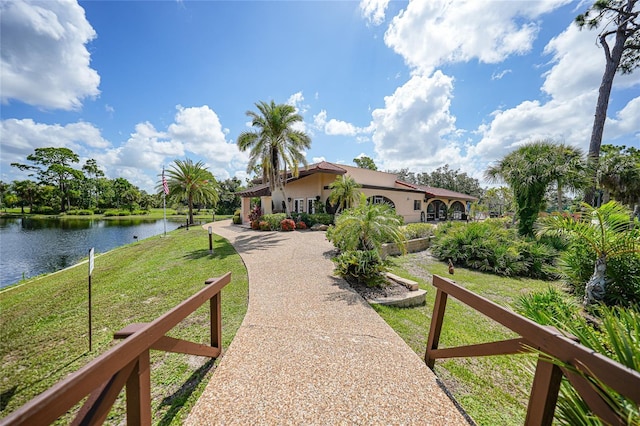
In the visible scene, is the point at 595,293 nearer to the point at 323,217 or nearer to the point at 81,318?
the point at 81,318

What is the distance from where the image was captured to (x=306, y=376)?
294 centimetres

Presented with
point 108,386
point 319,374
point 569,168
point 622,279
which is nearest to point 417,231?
point 569,168

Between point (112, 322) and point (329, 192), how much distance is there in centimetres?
1597

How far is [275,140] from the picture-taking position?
16.7 m

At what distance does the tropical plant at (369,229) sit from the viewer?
6883mm

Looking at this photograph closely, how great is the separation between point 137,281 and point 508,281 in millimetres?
12265

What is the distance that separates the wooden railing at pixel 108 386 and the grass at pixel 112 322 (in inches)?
37.3

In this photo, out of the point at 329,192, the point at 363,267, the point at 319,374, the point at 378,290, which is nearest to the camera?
the point at 319,374

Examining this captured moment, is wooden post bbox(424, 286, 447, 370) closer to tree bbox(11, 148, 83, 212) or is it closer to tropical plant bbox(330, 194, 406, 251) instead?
tropical plant bbox(330, 194, 406, 251)

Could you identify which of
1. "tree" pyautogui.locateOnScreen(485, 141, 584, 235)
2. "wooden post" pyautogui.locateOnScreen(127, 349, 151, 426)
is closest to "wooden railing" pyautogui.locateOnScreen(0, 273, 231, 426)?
"wooden post" pyautogui.locateOnScreen(127, 349, 151, 426)

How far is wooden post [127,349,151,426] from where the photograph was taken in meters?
1.70

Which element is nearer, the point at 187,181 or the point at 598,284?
the point at 598,284

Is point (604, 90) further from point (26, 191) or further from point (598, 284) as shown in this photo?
point (26, 191)

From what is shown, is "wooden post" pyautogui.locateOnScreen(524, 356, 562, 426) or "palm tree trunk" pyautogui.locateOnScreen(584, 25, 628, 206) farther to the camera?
"palm tree trunk" pyautogui.locateOnScreen(584, 25, 628, 206)
